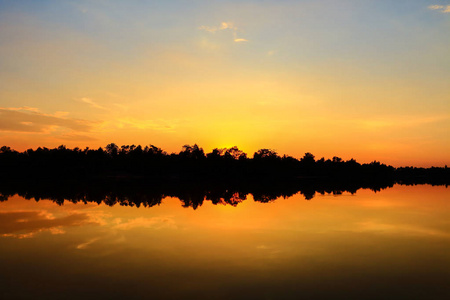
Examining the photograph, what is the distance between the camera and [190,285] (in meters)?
15.3

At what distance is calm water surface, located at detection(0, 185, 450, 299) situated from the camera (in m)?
14.8

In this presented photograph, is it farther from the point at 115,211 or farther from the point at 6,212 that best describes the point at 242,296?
the point at 6,212

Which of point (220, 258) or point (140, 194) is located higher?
point (140, 194)

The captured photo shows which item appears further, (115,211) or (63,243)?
(115,211)

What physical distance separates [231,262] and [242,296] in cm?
507

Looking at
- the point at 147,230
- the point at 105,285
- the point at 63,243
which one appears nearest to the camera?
the point at 105,285

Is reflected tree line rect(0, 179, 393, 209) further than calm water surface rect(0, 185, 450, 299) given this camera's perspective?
Yes

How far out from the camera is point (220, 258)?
1994cm

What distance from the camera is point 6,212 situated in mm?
38250

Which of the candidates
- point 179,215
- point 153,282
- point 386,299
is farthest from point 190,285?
point 179,215

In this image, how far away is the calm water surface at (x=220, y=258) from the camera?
1484 centimetres

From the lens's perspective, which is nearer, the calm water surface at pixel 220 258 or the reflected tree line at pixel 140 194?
the calm water surface at pixel 220 258

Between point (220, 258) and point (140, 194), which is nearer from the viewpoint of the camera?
point (220, 258)

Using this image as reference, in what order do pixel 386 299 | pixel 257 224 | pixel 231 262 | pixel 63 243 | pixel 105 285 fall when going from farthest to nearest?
pixel 257 224, pixel 63 243, pixel 231 262, pixel 105 285, pixel 386 299
